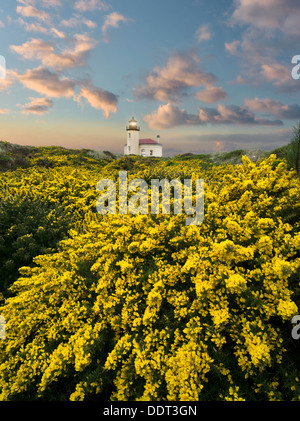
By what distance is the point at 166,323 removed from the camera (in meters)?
3.00

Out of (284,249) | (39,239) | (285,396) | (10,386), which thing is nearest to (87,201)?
(39,239)

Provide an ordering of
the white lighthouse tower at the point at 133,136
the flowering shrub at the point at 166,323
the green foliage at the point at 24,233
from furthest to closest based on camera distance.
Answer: the white lighthouse tower at the point at 133,136 < the green foliage at the point at 24,233 < the flowering shrub at the point at 166,323

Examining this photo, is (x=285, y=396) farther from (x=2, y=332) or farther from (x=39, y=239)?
(x=39, y=239)

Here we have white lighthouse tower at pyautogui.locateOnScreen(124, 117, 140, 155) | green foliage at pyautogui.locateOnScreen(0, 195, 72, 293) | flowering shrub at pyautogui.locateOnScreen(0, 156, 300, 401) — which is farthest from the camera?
white lighthouse tower at pyautogui.locateOnScreen(124, 117, 140, 155)

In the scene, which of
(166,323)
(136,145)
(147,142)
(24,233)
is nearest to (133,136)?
(136,145)

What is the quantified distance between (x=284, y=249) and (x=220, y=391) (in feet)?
6.20

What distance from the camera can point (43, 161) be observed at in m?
22.2

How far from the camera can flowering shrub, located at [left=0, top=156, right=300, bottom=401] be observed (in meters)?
2.54

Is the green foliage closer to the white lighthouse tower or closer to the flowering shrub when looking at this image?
the flowering shrub

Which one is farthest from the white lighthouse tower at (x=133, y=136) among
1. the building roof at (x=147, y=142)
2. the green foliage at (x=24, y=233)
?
the green foliage at (x=24, y=233)

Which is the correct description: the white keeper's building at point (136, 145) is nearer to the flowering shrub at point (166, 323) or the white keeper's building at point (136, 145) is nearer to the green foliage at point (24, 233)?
the green foliage at point (24, 233)

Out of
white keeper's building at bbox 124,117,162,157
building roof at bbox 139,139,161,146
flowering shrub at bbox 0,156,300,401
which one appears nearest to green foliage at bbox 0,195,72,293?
flowering shrub at bbox 0,156,300,401

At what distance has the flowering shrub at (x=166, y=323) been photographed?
2.54m

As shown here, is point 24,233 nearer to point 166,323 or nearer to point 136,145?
point 166,323
